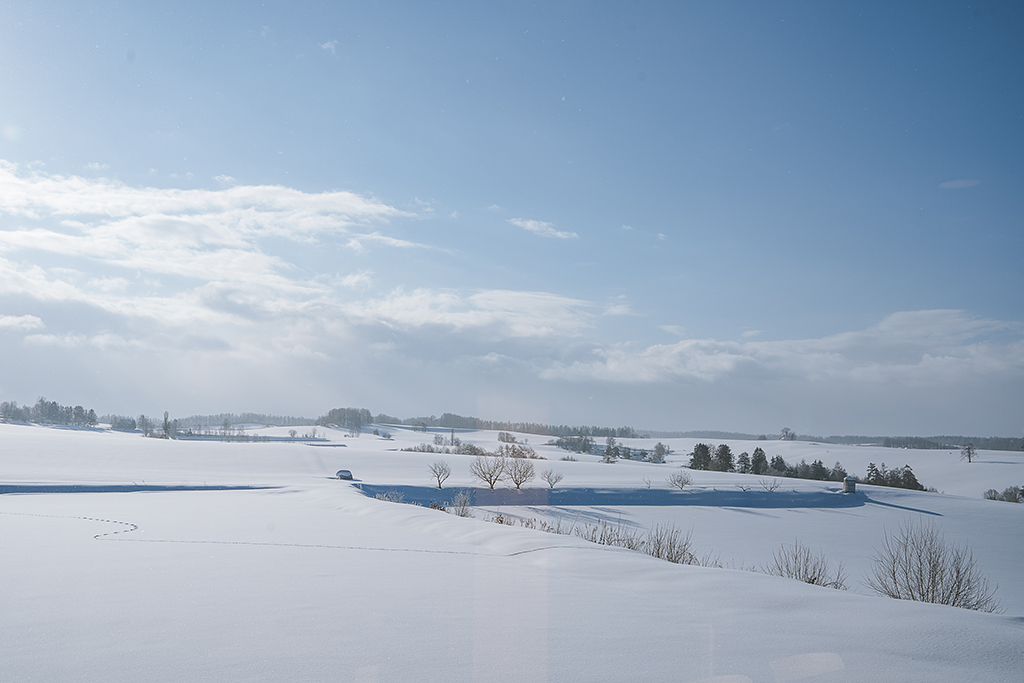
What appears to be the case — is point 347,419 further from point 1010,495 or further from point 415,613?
point 415,613

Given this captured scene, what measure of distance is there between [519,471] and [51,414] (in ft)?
406

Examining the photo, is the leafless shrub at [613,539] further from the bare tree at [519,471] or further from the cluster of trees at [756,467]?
the cluster of trees at [756,467]

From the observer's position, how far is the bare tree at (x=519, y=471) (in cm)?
3719

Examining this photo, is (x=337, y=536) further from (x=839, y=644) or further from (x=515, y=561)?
(x=839, y=644)

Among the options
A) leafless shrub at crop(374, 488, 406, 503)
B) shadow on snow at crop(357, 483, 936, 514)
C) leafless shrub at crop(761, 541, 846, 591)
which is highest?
leafless shrub at crop(761, 541, 846, 591)

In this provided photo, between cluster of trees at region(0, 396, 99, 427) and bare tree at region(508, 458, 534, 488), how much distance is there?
377ft

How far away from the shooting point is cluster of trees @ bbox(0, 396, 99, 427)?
388ft

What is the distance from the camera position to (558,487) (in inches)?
1547

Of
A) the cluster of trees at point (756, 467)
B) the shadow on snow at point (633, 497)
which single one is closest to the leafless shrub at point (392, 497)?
the shadow on snow at point (633, 497)

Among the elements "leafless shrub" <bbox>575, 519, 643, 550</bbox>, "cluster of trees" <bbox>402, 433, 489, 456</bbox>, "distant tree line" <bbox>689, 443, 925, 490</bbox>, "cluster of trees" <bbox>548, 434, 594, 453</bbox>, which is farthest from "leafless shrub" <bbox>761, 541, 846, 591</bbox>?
"cluster of trees" <bbox>548, 434, 594, 453</bbox>

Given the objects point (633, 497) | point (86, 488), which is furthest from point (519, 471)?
point (86, 488)

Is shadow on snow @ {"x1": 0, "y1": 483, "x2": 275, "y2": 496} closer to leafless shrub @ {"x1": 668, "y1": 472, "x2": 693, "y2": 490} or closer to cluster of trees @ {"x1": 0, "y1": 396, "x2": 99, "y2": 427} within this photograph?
leafless shrub @ {"x1": 668, "y1": 472, "x2": 693, "y2": 490}

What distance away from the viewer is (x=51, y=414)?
396 feet

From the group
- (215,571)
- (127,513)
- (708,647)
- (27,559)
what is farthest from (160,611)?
(127,513)
